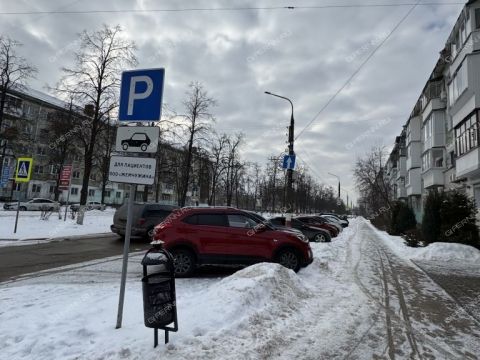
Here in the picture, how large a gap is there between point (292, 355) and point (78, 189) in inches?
2962

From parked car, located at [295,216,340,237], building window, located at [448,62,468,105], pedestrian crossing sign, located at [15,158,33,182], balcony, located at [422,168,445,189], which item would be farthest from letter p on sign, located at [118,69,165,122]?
balcony, located at [422,168,445,189]

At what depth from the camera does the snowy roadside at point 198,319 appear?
4.41m

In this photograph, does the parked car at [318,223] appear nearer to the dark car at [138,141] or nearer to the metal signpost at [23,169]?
the metal signpost at [23,169]

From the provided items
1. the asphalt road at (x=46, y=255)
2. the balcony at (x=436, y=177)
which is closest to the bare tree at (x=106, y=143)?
Answer: the asphalt road at (x=46, y=255)

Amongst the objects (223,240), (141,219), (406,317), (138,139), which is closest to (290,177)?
(141,219)

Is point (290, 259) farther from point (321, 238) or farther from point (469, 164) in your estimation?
point (469, 164)

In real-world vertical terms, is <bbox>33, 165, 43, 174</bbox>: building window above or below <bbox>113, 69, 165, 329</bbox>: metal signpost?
above

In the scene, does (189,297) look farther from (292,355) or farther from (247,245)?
(247,245)

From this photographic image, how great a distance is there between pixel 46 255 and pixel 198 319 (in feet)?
30.8

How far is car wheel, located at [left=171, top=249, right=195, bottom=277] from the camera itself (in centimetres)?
973

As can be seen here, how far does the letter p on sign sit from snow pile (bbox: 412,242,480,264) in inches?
579

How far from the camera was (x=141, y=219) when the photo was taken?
59.3ft

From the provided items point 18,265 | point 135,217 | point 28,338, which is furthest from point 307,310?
point 135,217

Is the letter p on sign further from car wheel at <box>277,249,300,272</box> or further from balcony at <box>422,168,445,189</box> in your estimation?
balcony at <box>422,168,445,189</box>
